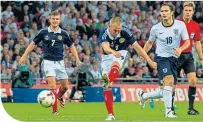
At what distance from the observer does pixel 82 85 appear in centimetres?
2636

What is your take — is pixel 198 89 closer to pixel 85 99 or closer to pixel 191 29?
pixel 85 99

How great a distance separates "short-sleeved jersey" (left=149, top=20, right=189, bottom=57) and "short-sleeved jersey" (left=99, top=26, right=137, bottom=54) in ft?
2.46

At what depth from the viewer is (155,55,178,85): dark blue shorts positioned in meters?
16.3

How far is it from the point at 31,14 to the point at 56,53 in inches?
463

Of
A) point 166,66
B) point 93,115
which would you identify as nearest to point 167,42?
point 166,66

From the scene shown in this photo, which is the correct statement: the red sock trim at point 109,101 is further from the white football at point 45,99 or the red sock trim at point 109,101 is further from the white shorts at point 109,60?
the white football at point 45,99

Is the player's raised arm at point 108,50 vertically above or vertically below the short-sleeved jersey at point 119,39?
below

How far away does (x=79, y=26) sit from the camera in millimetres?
30312

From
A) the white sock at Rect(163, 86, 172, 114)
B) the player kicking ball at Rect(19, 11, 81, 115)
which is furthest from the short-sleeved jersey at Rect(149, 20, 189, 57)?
the player kicking ball at Rect(19, 11, 81, 115)

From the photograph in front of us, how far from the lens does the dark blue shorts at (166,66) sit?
16.3 meters

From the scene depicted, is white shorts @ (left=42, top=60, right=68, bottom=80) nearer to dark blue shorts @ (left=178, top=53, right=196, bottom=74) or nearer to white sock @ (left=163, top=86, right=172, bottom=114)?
dark blue shorts @ (left=178, top=53, right=196, bottom=74)

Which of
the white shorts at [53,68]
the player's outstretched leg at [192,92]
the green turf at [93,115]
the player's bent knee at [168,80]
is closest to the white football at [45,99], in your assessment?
the green turf at [93,115]

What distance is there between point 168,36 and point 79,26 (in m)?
13.8

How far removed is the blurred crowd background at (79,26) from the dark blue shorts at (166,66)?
33.5ft
